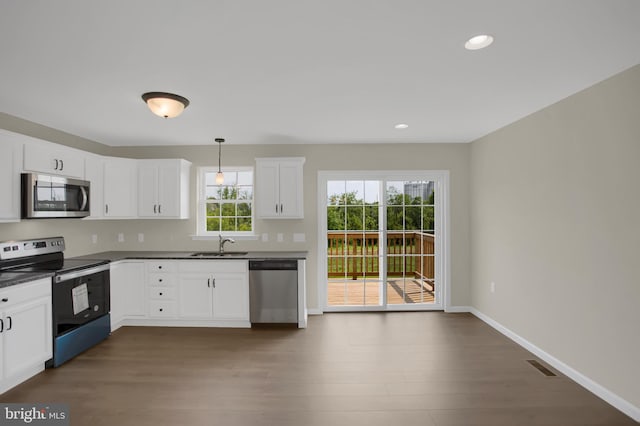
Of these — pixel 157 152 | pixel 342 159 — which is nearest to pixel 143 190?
pixel 157 152

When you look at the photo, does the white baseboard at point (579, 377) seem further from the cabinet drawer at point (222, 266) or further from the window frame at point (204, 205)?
the window frame at point (204, 205)

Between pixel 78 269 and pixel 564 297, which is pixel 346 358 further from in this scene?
pixel 78 269

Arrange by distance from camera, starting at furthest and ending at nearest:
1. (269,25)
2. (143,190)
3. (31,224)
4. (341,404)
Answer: (143,190), (31,224), (341,404), (269,25)

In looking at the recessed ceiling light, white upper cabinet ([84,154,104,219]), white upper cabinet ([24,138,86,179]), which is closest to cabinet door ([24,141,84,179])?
white upper cabinet ([24,138,86,179])

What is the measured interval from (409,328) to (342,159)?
97.8 inches

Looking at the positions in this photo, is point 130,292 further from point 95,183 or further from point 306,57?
point 306,57

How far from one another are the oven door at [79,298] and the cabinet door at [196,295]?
32.6 inches

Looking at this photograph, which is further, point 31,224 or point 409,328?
point 409,328

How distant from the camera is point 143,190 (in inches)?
179

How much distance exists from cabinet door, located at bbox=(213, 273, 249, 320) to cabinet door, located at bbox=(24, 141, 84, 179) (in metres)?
2.02

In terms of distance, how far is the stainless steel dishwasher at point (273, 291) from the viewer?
4.17m

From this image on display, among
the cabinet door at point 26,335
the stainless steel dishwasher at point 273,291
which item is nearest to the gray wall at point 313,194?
the stainless steel dishwasher at point 273,291

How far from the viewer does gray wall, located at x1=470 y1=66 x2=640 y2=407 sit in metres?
2.39

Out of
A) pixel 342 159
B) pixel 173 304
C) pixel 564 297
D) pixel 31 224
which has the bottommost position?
pixel 173 304
